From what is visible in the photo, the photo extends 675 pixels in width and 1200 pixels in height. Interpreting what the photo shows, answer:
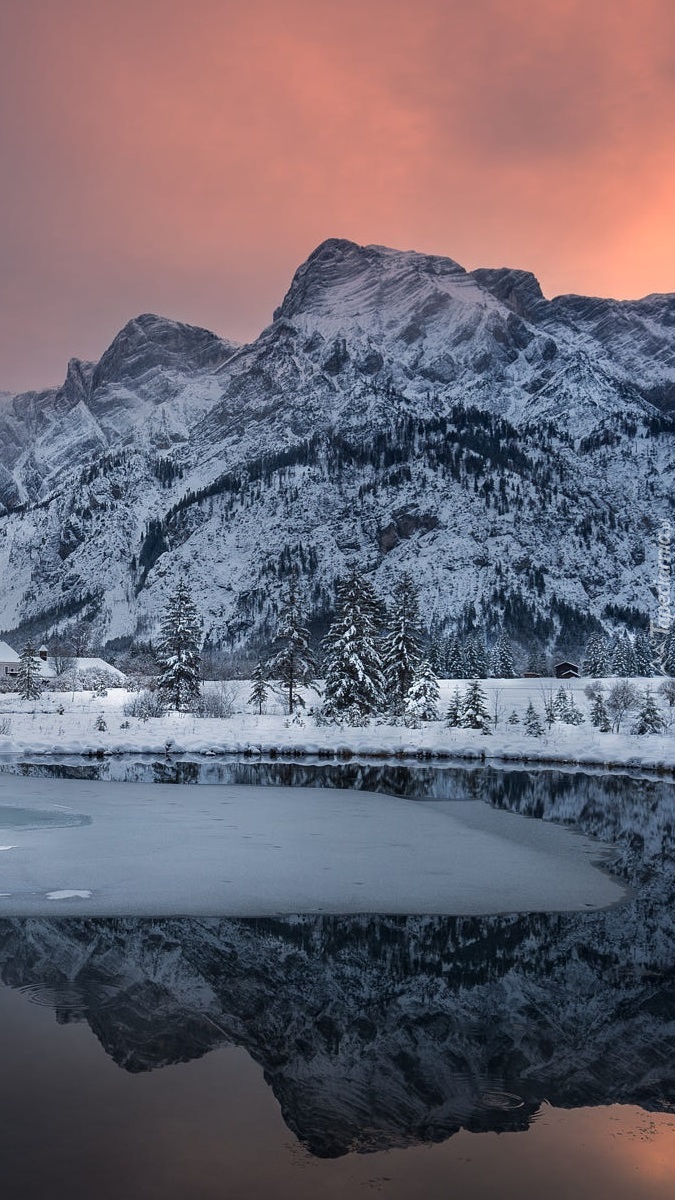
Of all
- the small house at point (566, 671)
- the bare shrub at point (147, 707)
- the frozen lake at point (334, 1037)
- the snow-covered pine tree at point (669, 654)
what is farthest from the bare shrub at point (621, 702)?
the frozen lake at point (334, 1037)

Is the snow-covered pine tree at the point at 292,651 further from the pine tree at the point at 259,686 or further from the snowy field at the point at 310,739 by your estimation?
the pine tree at the point at 259,686

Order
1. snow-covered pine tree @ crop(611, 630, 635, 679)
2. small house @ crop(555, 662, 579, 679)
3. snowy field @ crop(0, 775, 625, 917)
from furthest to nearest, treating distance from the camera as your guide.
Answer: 1. small house @ crop(555, 662, 579, 679)
2. snow-covered pine tree @ crop(611, 630, 635, 679)
3. snowy field @ crop(0, 775, 625, 917)

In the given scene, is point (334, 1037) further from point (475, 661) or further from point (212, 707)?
point (475, 661)

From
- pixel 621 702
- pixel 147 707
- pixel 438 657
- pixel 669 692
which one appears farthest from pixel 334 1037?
pixel 438 657

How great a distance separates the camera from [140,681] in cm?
11106

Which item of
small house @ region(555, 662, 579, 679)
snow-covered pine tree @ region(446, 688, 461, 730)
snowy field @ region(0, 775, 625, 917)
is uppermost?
small house @ region(555, 662, 579, 679)

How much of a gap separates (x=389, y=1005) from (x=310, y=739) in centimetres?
4908

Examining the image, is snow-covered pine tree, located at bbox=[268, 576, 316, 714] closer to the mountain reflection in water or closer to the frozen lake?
the frozen lake

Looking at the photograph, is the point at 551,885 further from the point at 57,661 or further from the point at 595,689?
the point at 57,661

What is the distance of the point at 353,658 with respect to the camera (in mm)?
68375

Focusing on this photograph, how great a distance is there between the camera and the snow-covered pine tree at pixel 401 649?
235 ft

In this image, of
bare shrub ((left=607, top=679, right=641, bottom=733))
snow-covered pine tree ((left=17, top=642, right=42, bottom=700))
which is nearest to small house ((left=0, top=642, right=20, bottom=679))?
snow-covered pine tree ((left=17, top=642, right=42, bottom=700))

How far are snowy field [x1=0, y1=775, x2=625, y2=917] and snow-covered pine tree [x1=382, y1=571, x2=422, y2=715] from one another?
134ft

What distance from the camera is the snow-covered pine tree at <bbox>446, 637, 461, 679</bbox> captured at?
134 metres
